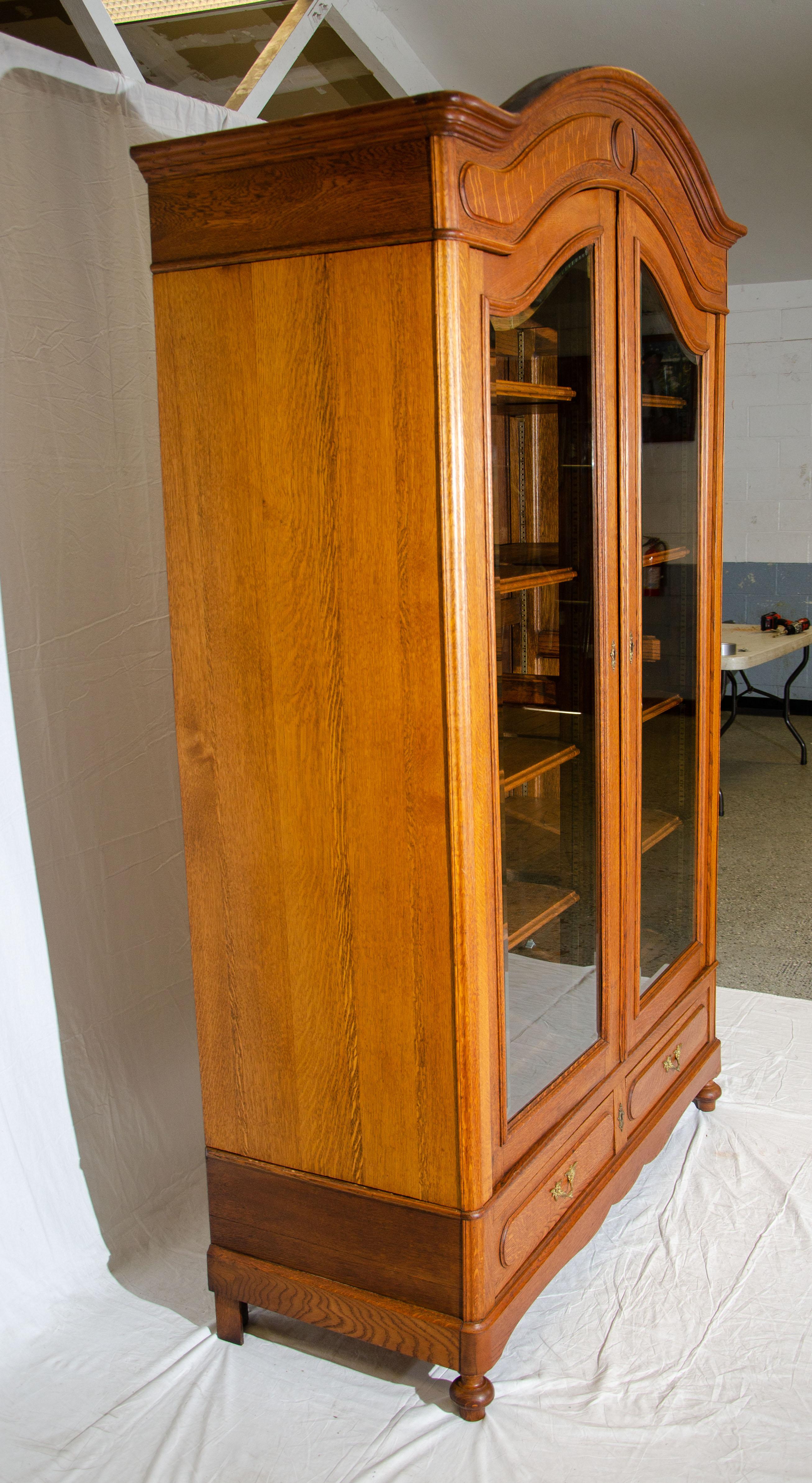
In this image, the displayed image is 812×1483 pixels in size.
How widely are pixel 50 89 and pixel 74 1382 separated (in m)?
2.15

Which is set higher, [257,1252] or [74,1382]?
[257,1252]

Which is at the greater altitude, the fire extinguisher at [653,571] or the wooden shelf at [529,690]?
the fire extinguisher at [653,571]

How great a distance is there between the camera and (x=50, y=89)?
6.31 ft

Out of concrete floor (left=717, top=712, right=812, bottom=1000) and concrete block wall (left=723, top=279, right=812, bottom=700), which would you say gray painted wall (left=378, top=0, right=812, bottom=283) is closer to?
concrete block wall (left=723, top=279, right=812, bottom=700)

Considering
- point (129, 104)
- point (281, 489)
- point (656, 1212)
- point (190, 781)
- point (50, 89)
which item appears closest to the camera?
point (281, 489)

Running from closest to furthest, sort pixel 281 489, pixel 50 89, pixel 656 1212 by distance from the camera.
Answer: pixel 281 489, pixel 50 89, pixel 656 1212

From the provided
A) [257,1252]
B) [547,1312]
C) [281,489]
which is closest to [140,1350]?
[257,1252]

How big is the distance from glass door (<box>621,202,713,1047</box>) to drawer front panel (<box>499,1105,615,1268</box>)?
0.65 feet

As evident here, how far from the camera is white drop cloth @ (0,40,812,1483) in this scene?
67.3 inches

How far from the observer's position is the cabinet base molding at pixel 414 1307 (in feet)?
5.59

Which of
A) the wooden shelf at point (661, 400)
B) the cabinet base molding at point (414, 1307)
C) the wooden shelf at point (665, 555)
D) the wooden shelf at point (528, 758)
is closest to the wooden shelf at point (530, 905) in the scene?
the wooden shelf at point (528, 758)

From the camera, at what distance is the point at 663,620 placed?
2232mm

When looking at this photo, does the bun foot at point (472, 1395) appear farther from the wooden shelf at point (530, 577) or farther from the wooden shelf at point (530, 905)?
the wooden shelf at point (530, 577)

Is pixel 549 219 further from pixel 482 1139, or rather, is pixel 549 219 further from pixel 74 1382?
pixel 74 1382
